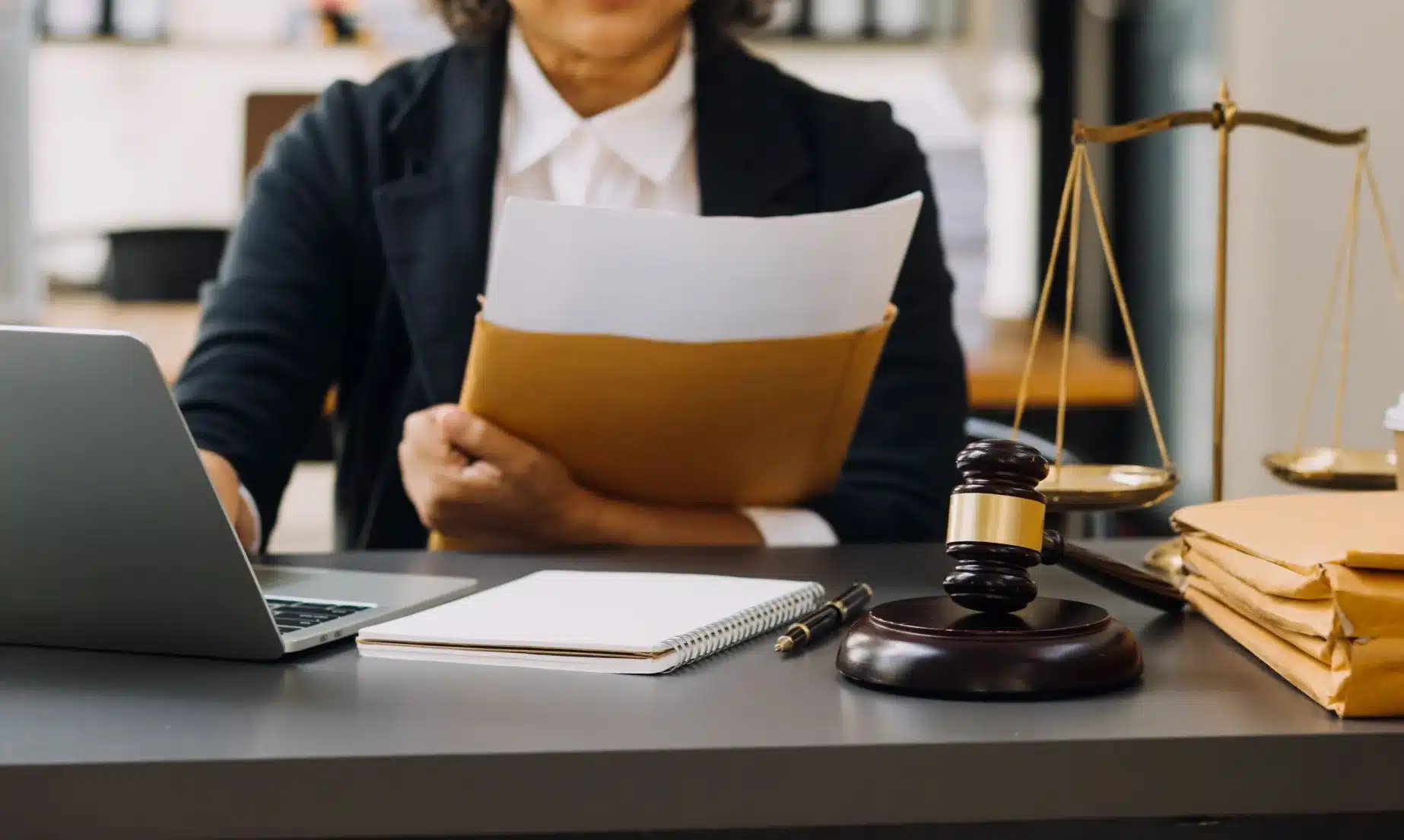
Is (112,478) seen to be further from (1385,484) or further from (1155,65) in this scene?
(1155,65)

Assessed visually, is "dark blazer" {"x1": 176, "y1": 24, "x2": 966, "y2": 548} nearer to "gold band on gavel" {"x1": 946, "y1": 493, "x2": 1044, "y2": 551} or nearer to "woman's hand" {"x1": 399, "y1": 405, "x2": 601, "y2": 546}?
"woman's hand" {"x1": 399, "y1": 405, "x2": 601, "y2": 546}

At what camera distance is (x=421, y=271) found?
1489mm

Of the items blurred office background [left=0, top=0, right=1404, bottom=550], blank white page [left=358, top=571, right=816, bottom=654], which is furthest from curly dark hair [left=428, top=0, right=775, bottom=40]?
blank white page [left=358, top=571, right=816, bottom=654]

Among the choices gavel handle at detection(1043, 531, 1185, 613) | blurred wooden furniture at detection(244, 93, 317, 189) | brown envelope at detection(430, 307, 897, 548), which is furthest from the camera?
blurred wooden furniture at detection(244, 93, 317, 189)

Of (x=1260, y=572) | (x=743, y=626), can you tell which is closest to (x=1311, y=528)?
(x=1260, y=572)

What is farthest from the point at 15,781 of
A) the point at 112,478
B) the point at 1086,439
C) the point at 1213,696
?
the point at 1086,439

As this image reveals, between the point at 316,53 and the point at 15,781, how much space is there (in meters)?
4.61

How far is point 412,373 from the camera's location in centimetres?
153

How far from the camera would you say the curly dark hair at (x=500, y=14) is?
160 centimetres

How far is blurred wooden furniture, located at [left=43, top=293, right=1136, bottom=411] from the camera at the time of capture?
202 cm

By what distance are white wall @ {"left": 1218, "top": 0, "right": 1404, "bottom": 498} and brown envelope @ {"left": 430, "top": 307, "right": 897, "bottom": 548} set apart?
0.71m

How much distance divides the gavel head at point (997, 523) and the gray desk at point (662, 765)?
6 cm

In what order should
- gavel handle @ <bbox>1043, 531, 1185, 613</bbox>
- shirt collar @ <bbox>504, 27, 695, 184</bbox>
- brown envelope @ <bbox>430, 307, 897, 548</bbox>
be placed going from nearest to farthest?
gavel handle @ <bbox>1043, 531, 1185, 613</bbox>
brown envelope @ <bbox>430, 307, 897, 548</bbox>
shirt collar @ <bbox>504, 27, 695, 184</bbox>

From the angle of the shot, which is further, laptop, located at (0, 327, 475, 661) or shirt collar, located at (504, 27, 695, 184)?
shirt collar, located at (504, 27, 695, 184)
